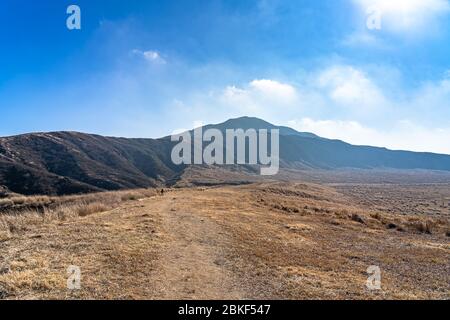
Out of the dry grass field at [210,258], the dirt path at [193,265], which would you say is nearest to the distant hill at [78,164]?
the dry grass field at [210,258]

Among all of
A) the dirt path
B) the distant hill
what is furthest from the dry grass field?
the distant hill

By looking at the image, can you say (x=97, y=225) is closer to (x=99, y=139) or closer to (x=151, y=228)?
(x=151, y=228)

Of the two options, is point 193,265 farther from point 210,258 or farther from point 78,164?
point 78,164

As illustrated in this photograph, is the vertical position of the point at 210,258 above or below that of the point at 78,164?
below

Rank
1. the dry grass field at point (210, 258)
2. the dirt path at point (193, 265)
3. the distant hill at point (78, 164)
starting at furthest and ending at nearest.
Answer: the distant hill at point (78, 164), the dry grass field at point (210, 258), the dirt path at point (193, 265)

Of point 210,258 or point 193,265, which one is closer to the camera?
point 193,265

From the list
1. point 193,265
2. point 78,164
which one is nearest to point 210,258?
point 193,265

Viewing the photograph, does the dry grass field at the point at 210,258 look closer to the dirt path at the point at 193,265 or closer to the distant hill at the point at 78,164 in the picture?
the dirt path at the point at 193,265

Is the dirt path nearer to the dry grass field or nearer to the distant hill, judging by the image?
the dry grass field

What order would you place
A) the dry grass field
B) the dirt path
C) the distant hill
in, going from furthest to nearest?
the distant hill < the dry grass field < the dirt path

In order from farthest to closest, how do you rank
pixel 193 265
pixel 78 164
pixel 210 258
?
pixel 78 164, pixel 210 258, pixel 193 265

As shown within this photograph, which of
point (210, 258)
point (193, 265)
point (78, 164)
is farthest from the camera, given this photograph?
point (78, 164)

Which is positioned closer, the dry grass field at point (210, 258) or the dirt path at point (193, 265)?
the dirt path at point (193, 265)

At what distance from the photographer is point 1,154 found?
330 feet
